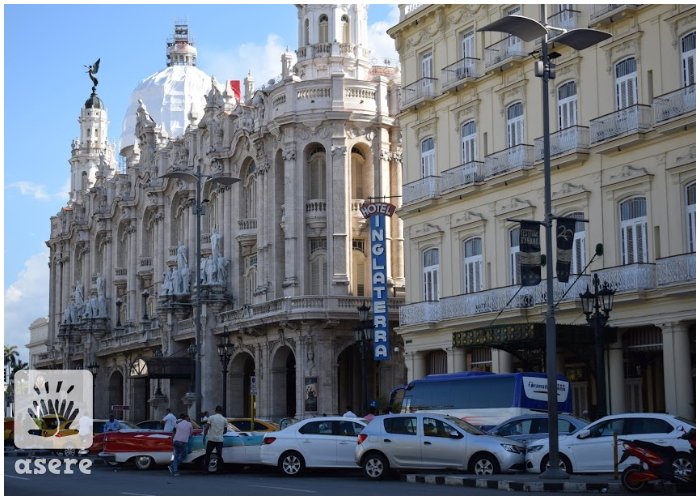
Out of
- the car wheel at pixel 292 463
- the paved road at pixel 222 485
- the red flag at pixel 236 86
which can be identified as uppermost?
the red flag at pixel 236 86

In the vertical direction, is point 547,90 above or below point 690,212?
above

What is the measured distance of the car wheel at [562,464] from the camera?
83.9ft

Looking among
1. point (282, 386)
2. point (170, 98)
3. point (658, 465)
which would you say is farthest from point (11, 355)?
point (658, 465)

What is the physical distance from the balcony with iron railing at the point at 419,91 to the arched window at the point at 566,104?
634cm

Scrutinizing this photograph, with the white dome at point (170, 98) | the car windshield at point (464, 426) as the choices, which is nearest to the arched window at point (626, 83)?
the car windshield at point (464, 426)

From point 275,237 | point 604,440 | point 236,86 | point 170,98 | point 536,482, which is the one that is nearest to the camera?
point 536,482

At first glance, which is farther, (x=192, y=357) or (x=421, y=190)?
(x=192, y=357)

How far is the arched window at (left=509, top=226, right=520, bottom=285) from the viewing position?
125 ft

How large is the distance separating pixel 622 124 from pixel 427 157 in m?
10.2

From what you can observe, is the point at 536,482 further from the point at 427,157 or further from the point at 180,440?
the point at 427,157

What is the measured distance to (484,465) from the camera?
26.1 metres

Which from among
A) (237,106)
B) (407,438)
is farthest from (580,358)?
(237,106)

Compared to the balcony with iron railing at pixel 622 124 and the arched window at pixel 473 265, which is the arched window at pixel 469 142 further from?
the balcony with iron railing at pixel 622 124

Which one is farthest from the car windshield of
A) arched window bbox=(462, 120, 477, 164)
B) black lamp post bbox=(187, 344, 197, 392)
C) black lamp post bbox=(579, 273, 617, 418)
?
black lamp post bbox=(187, 344, 197, 392)
